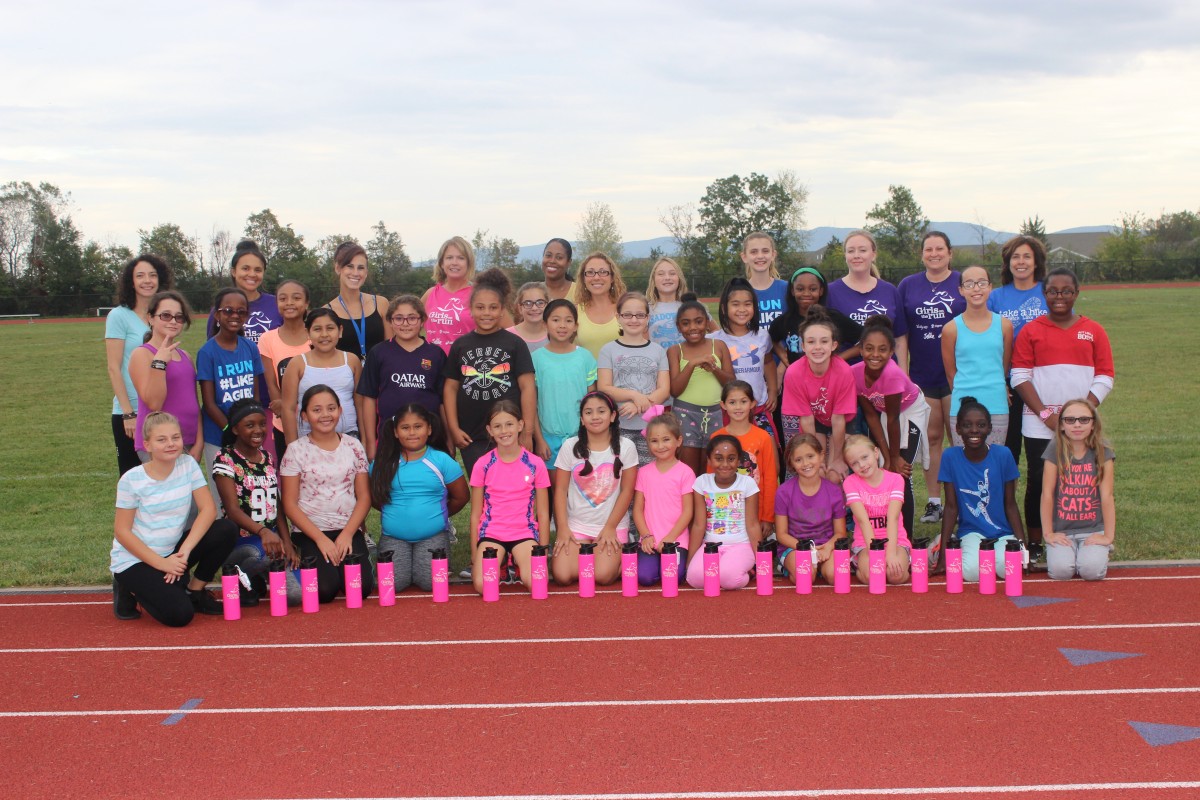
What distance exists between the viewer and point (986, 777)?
3816 millimetres

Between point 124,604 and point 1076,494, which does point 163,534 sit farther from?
point 1076,494

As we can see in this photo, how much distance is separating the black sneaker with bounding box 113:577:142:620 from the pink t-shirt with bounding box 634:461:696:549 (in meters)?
3.08

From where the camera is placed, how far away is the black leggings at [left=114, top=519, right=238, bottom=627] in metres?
5.91

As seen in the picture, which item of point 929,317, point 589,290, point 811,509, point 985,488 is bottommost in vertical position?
point 811,509

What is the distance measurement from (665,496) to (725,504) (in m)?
0.38

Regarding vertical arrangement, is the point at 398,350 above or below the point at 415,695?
above

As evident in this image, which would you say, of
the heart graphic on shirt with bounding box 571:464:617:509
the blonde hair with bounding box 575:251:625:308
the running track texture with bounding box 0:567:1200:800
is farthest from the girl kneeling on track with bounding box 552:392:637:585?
the blonde hair with bounding box 575:251:625:308

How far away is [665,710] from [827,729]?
677 millimetres

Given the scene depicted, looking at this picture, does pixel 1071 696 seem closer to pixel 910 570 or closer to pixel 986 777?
pixel 986 777

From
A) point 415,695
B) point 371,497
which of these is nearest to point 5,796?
point 415,695

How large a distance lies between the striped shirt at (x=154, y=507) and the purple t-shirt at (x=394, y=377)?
1.30 metres

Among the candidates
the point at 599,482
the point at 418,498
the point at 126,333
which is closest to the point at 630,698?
the point at 599,482

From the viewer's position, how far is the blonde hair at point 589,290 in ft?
24.7

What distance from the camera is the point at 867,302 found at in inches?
292
